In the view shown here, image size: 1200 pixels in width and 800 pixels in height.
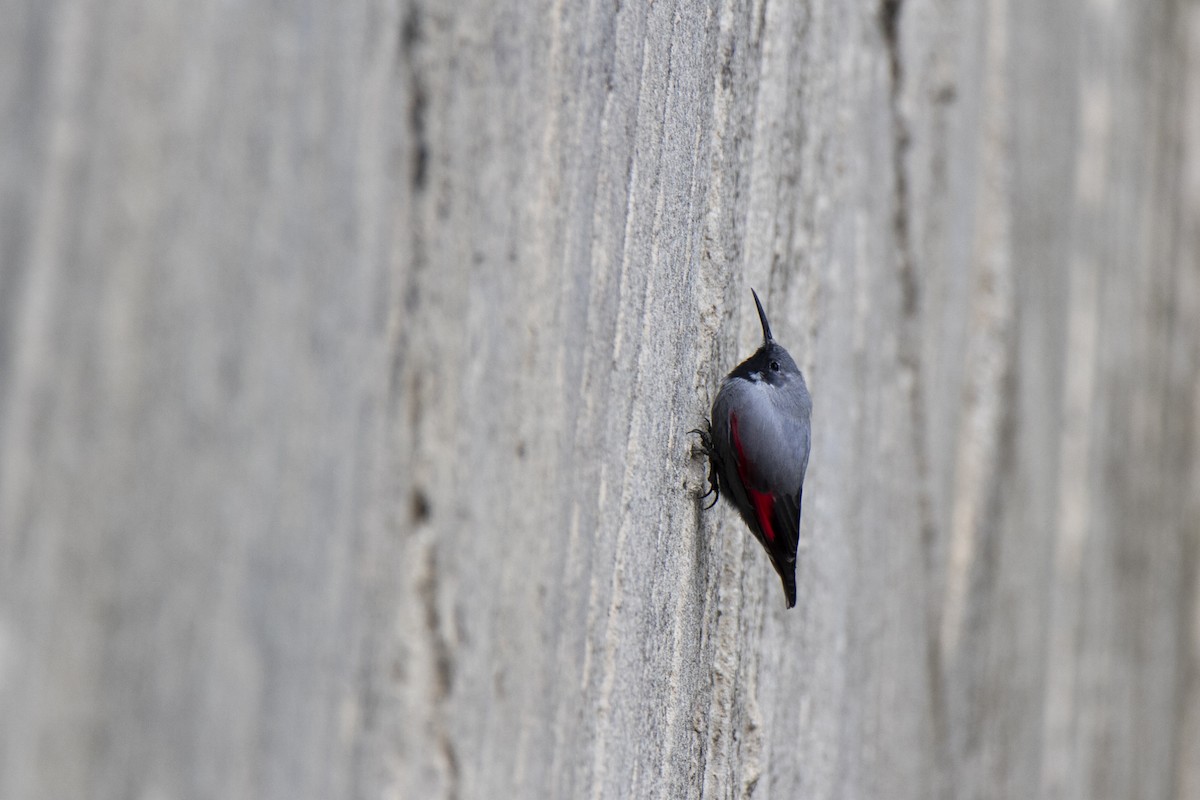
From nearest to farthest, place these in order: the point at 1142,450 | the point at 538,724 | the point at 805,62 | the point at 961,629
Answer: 1. the point at 538,724
2. the point at 805,62
3. the point at 961,629
4. the point at 1142,450

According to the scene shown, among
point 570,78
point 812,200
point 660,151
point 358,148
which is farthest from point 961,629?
point 358,148

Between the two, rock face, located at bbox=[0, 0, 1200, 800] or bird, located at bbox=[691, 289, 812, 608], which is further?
bird, located at bbox=[691, 289, 812, 608]

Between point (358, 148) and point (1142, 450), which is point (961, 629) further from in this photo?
point (358, 148)

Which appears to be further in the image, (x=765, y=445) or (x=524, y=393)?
(x=765, y=445)

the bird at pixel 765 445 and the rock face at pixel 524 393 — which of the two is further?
the bird at pixel 765 445
